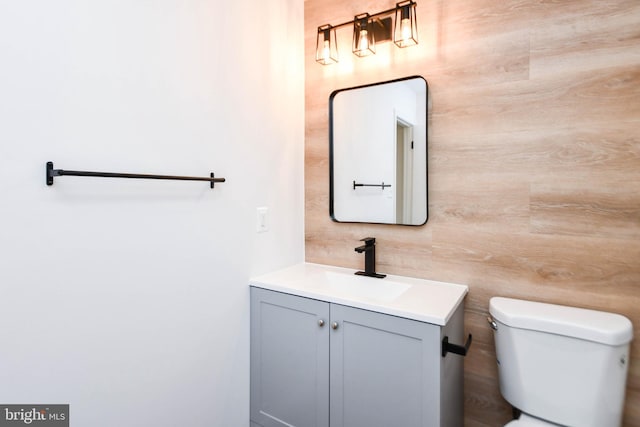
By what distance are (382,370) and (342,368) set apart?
0.56 ft

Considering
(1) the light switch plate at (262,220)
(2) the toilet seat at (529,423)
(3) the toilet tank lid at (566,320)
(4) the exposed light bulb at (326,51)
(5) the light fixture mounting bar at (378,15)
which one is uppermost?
(5) the light fixture mounting bar at (378,15)

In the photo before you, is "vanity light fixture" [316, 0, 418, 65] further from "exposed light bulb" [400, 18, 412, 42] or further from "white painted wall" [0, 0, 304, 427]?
"white painted wall" [0, 0, 304, 427]

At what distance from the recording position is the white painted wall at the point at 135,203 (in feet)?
3.13

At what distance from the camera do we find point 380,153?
178cm

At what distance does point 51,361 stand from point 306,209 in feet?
4.32

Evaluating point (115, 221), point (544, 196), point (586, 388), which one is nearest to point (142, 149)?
point (115, 221)

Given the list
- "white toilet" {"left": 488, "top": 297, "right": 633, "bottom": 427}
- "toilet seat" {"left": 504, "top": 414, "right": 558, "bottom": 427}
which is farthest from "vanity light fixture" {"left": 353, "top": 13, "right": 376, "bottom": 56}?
"toilet seat" {"left": 504, "top": 414, "right": 558, "bottom": 427}

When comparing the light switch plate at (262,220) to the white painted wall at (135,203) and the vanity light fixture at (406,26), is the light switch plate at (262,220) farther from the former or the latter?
the vanity light fixture at (406,26)

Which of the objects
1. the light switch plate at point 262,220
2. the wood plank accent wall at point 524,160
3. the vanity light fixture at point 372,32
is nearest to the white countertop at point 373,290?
the wood plank accent wall at point 524,160

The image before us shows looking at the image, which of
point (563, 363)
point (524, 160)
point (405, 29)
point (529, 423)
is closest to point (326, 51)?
point (405, 29)

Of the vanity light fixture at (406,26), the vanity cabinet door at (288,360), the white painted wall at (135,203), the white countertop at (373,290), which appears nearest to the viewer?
the white painted wall at (135,203)

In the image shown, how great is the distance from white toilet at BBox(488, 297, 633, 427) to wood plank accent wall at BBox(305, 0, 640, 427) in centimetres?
16

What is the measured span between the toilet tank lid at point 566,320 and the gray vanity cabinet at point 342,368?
283 mm

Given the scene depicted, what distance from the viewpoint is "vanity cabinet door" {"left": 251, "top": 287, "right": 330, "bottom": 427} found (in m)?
1.45
